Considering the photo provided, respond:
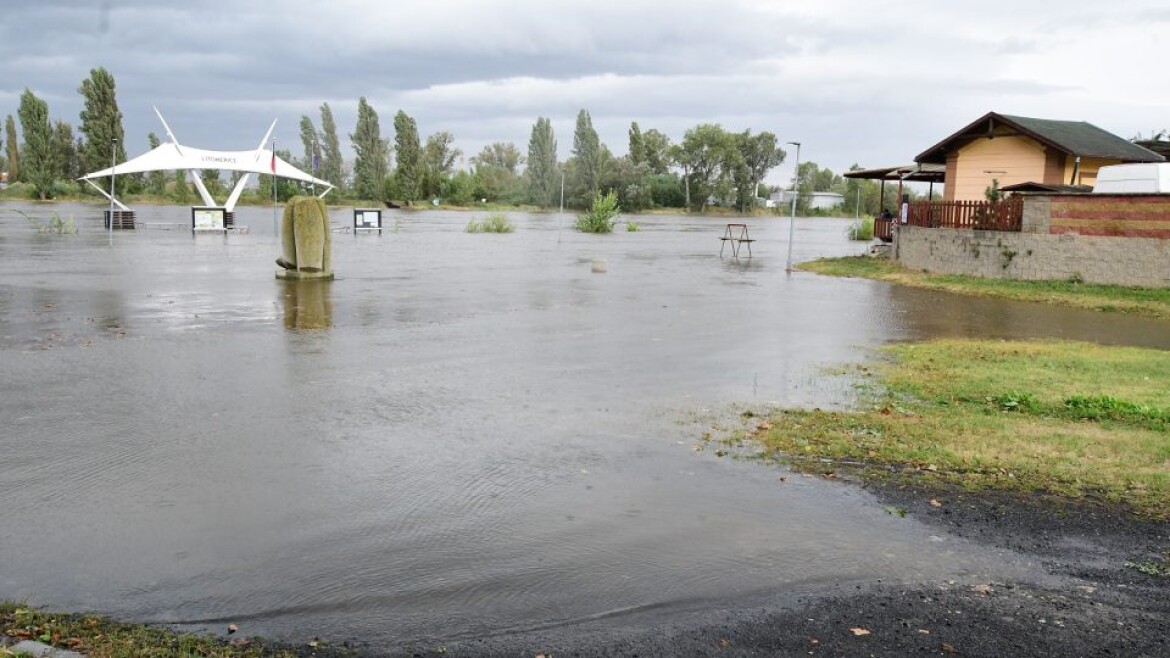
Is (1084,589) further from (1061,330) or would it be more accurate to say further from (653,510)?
(1061,330)

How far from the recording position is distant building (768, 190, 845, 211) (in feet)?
527

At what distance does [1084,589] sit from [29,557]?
5.57 m

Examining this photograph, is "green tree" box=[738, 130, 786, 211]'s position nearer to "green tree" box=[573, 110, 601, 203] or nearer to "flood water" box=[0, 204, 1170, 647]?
"green tree" box=[573, 110, 601, 203]

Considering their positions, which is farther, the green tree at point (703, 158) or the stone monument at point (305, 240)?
the green tree at point (703, 158)

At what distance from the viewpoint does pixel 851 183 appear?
595 ft

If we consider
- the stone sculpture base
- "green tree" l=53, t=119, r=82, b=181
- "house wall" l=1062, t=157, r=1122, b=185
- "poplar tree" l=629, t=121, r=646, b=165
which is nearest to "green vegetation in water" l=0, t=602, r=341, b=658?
the stone sculpture base

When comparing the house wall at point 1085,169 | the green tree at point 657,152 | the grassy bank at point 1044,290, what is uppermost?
the green tree at point 657,152

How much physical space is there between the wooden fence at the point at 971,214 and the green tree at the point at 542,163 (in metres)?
Answer: 99.0

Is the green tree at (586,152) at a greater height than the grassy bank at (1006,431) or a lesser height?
greater

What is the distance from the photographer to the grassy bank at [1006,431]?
683 centimetres

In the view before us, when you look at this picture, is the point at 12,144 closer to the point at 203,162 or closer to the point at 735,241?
the point at 203,162

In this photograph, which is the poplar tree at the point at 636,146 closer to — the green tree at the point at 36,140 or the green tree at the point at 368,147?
the green tree at the point at 368,147

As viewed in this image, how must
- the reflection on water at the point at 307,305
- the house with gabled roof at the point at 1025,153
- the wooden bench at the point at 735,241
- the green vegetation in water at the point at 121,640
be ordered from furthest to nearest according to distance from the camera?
the wooden bench at the point at 735,241 → the house with gabled roof at the point at 1025,153 → the reflection on water at the point at 307,305 → the green vegetation in water at the point at 121,640

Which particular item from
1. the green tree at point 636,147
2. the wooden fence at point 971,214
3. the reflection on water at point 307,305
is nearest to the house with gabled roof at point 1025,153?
the wooden fence at point 971,214
